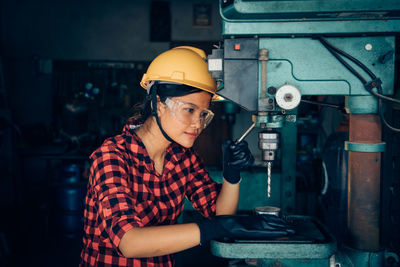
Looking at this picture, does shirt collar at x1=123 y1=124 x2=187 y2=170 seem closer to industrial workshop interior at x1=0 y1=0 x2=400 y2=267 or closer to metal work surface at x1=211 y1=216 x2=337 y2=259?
industrial workshop interior at x1=0 y1=0 x2=400 y2=267

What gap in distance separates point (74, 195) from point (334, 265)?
3.12 metres

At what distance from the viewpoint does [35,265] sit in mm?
3232

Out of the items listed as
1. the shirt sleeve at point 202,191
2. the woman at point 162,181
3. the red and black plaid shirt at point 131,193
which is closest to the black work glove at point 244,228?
the woman at point 162,181

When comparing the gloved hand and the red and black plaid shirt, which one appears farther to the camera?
the gloved hand

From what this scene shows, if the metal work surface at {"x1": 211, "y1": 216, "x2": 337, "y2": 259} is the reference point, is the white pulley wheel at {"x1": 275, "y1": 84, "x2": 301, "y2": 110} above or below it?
above

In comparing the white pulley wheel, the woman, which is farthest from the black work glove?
the white pulley wheel

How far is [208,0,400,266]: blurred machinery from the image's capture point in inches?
42.1

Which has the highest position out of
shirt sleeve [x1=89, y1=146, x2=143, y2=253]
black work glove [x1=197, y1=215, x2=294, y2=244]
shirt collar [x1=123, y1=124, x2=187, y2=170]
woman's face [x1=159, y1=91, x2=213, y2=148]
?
woman's face [x1=159, y1=91, x2=213, y2=148]

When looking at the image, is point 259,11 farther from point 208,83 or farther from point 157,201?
point 157,201

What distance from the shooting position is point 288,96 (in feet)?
3.63

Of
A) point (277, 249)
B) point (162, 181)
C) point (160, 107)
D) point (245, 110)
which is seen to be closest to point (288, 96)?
point (277, 249)

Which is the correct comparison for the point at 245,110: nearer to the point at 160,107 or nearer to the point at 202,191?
the point at 202,191

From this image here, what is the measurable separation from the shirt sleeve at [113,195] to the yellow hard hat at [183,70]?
366 millimetres

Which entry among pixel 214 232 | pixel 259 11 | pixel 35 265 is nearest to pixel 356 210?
pixel 214 232
